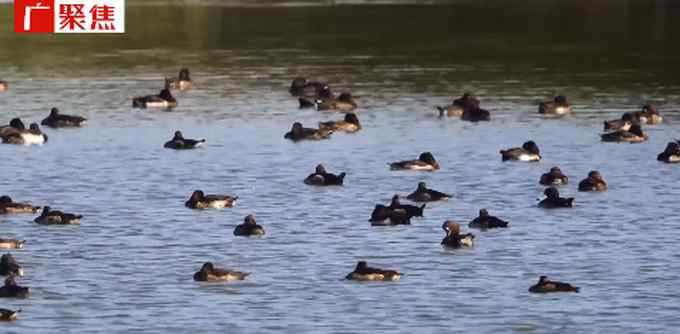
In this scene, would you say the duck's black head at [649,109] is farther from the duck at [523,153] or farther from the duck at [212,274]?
the duck at [212,274]

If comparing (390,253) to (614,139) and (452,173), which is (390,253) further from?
(614,139)

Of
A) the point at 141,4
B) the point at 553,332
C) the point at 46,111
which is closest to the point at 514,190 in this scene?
the point at 553,332

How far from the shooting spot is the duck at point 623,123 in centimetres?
7900

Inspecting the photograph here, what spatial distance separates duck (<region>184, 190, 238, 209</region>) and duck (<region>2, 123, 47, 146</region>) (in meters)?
17.0

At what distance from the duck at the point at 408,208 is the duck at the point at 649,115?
23.4 m

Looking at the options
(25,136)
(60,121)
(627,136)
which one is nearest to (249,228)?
(25,136)

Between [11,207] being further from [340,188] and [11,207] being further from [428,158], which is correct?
[428,158]

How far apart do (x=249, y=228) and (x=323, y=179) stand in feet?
33.2

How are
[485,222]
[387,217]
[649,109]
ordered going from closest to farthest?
1. [485,222]
2. [387,217]
3. [649,109]

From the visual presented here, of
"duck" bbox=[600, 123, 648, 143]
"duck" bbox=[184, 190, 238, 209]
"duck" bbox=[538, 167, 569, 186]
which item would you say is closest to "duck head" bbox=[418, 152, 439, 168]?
"duck" bbox=[538, 167, 569, 186]

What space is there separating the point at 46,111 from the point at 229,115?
7.82 meters

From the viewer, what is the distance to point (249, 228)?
183ft

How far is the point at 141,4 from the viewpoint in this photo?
15762cm

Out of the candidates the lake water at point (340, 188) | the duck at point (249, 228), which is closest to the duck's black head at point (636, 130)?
the lake water at point (340, 188)
